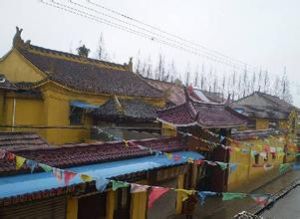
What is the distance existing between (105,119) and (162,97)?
6.80 metres

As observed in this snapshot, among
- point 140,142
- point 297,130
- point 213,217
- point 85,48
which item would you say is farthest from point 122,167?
point 297,130

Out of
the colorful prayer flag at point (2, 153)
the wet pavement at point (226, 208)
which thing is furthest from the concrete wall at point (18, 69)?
the colorful prayer flag at point (2, 153)

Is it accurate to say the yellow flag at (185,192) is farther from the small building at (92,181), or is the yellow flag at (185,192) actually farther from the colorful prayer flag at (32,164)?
the colorful prayer flag at (32,164)

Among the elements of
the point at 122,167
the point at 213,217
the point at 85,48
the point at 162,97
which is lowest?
the point at 213,217

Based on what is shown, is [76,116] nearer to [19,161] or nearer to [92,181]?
[92,181]

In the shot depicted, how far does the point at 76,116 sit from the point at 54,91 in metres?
2.93

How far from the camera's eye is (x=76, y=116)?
26281 mm

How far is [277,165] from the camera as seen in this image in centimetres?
3378

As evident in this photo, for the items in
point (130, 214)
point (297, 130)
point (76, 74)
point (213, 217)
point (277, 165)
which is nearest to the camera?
point (130, 214)

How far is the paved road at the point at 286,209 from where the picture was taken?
14.5 m

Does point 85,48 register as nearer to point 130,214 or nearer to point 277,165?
point 277,165

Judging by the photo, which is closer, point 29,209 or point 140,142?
point 29,209

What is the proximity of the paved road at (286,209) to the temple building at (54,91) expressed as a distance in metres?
12.0

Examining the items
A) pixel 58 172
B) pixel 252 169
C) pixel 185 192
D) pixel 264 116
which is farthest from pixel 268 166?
pixel 58 172
